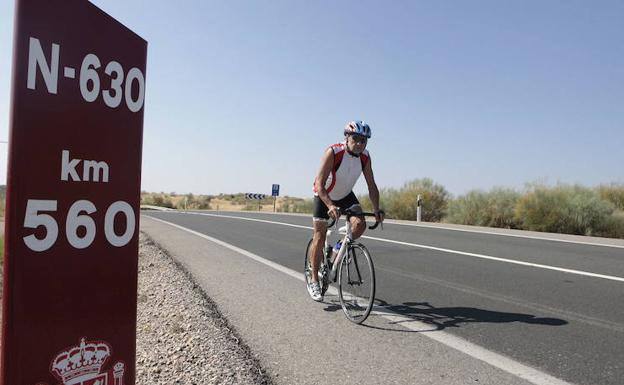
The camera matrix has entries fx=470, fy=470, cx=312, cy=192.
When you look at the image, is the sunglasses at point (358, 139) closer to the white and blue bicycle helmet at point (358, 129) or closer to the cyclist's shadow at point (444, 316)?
the white and blue bicycle helmet at point (358, 129)

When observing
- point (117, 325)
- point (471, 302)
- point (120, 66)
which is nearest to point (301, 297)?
point (471, 302)

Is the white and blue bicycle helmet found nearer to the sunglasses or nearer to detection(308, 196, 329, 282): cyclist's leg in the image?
the sunglasses

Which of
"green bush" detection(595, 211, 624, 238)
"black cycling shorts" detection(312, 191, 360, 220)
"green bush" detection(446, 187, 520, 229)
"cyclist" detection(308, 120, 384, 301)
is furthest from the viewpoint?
"green bush" detection(446, 187, 520, 229)

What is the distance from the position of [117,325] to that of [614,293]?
5990 mm

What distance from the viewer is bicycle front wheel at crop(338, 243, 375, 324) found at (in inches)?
185

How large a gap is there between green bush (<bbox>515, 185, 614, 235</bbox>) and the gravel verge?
1490cm

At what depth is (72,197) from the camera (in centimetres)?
185

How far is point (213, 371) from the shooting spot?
3.28 meters

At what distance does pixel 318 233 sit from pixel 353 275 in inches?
26.5

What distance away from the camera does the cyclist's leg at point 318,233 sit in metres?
5.30

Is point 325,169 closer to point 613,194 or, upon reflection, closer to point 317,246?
point 317,246

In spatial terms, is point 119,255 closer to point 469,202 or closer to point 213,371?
point 213,371

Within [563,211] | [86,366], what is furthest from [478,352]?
[563,211]

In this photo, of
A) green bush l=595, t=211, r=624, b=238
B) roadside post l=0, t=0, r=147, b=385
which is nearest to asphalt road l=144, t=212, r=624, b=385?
roadside post l=0, t=0, r=147, b=385
